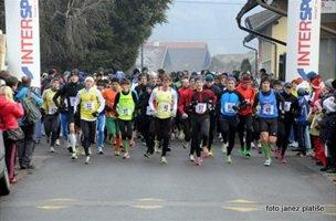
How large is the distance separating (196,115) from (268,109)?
151cm

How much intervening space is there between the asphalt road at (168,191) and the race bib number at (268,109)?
1109mm

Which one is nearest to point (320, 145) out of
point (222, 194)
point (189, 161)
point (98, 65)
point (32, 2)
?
point (189, 161)

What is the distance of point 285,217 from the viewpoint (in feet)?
30.3

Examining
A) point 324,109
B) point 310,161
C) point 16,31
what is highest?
point 16,31

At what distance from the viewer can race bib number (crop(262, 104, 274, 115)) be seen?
14359 mm

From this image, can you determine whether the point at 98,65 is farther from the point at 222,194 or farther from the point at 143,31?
the point at 222,194

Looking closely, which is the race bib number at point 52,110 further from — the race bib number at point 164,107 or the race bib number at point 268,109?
the race bib number at point 268,109

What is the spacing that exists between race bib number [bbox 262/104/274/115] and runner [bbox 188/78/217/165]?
1053mm

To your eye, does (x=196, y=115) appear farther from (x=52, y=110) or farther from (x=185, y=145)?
(x=52, y=110)

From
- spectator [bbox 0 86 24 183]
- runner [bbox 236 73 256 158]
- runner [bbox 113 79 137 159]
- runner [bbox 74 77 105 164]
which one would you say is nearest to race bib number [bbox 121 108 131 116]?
runner [bbox 113 79 137 159]

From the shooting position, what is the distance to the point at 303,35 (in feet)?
54.5

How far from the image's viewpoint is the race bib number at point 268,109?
14.4 meters

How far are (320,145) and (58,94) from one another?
6108mm

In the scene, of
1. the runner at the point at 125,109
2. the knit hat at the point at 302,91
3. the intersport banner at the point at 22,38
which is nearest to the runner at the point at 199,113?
the runner at the point at 125,109
